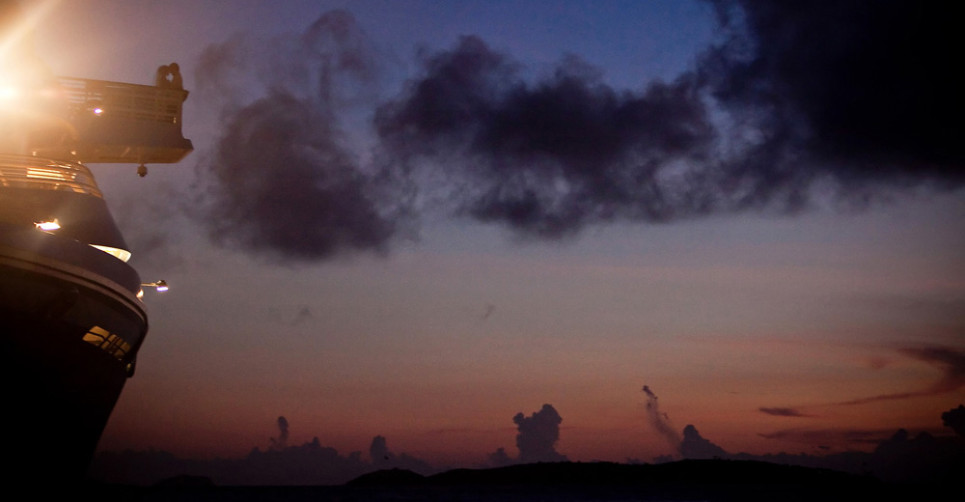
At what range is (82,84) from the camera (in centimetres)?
2973

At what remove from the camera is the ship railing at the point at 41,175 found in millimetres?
22547

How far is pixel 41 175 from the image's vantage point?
23.2 metres

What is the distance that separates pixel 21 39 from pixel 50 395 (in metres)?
14.3

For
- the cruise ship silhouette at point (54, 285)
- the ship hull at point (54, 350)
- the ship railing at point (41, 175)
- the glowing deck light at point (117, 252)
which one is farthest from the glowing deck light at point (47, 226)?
the glowing deck light at point (117, 252)

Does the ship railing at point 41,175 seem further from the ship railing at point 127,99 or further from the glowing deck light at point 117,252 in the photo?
the ship railing at point 127,99

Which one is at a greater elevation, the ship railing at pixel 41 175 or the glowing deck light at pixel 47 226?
the ship railing at pixel 41 175

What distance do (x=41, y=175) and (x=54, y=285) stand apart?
5586 millimetres

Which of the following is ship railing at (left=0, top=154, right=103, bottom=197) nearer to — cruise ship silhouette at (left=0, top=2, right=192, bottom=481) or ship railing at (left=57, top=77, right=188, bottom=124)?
cruise ship silhouette at (left=0, top=2, right=192, bottom=481)

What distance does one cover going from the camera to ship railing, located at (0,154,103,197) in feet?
74.0

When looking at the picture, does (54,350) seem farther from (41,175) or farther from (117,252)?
(41,175)

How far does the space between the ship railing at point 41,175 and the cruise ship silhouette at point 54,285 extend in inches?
1.3

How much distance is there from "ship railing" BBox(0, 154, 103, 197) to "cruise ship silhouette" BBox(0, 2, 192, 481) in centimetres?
3

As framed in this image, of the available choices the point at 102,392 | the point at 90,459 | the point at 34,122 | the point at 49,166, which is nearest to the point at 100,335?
the point at 102,392

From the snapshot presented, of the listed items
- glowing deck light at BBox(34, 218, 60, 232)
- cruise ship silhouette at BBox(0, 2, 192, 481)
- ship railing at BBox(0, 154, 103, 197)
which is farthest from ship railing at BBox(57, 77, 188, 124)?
glowing deck light at BBox(34, 218, 60, 232)
